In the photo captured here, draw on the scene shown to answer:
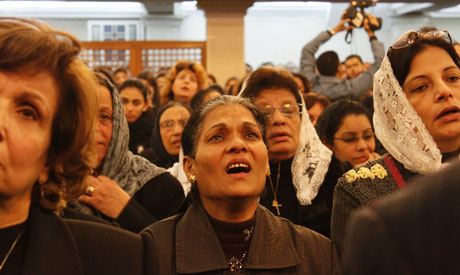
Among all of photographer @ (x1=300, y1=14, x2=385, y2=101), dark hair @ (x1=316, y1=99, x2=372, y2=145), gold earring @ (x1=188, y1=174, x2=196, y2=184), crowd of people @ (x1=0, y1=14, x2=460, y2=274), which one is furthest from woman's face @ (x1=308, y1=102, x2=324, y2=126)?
gold earring @ (x1=188, y1=174, x2=196, y2=184)

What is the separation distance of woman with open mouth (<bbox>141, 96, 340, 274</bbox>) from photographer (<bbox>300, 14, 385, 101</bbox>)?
333cm

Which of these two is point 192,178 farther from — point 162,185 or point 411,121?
point 411,121

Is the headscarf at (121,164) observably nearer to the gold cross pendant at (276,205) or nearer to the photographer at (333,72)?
the gold cross pendant at (276,205)

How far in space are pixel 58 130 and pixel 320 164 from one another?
168 centimetres

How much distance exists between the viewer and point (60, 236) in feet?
4.48

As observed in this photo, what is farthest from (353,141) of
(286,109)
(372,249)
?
(372,249)

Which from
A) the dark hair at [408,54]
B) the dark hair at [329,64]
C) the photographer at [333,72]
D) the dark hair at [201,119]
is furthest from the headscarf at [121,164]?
the dark hair at [329,64]

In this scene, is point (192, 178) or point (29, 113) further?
point (192, 178)

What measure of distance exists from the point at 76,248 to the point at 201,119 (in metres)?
1.10

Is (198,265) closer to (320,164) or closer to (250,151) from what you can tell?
(250,151)

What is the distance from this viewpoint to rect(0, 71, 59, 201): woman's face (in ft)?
4.11

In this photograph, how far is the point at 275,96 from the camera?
2922 mm

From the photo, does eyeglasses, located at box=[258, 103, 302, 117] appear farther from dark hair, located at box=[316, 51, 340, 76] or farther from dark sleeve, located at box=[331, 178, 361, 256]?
dark hair, located at box=[316, 51, 340, 76]

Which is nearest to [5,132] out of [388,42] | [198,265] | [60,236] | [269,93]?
[60,236]
